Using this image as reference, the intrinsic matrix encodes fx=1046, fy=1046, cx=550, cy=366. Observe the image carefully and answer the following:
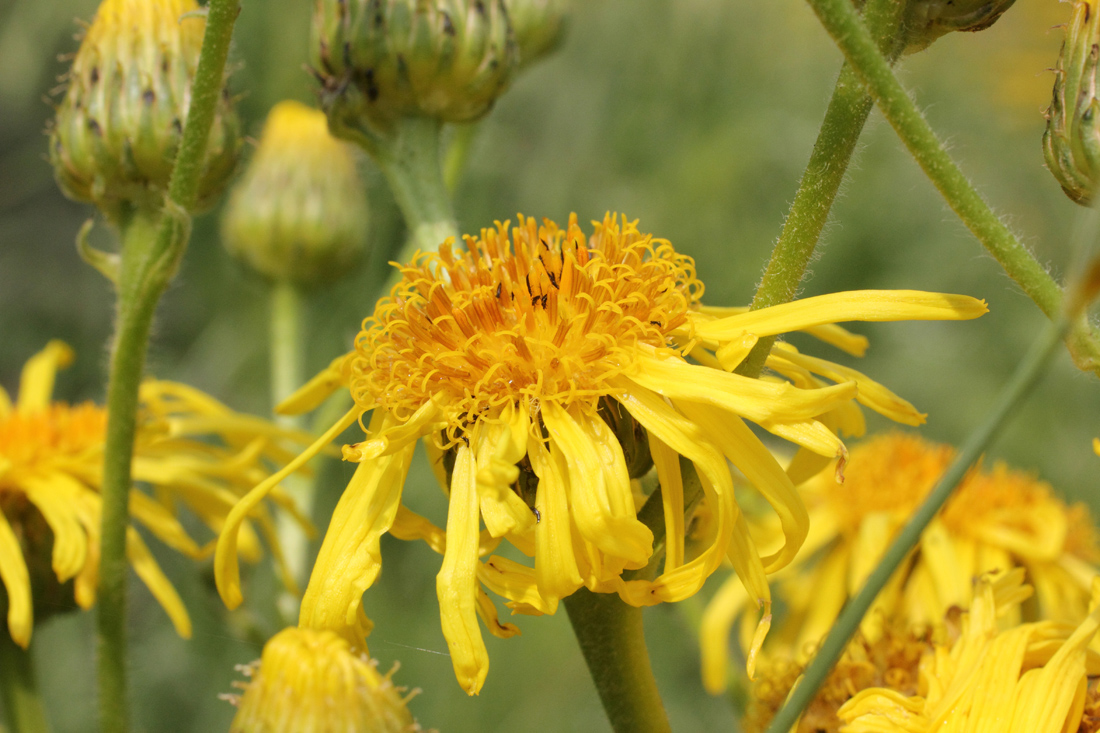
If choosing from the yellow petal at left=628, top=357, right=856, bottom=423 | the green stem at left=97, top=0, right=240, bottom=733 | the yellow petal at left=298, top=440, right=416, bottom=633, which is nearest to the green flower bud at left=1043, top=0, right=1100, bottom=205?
the yellow petal at left=628, top=357, right=856, bottom=423

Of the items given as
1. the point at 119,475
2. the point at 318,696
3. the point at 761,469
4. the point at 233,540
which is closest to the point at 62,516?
the point at 119,475

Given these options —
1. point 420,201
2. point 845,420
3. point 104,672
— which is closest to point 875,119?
point 845,420

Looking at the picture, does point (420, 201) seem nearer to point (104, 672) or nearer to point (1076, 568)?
point (104, 672)

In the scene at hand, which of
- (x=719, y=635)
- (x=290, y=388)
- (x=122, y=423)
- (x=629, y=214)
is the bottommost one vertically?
(x=719, y=635)

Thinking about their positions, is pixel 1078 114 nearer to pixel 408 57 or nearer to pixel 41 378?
pixel 408 57

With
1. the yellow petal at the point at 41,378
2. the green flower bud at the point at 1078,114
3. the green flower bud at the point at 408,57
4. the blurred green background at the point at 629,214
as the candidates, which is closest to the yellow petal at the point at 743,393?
the green flower bud at the point at 1078,114

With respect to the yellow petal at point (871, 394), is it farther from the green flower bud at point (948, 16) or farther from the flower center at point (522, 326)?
the green flower bud at point (948, 16)
